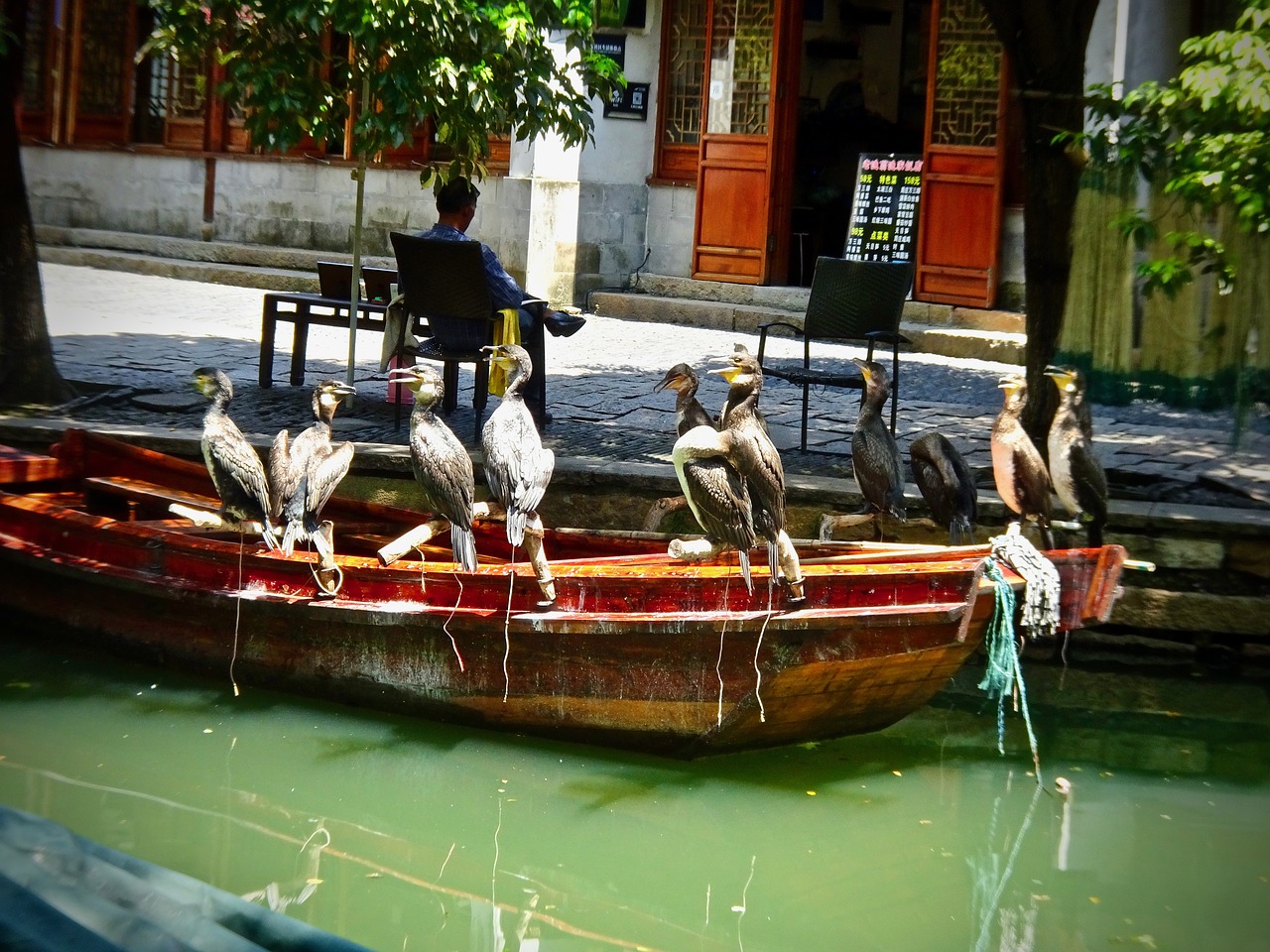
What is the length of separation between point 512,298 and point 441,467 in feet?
9.13

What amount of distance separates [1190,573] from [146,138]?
47.3 ft

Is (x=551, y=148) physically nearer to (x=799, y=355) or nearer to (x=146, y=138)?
(x=799, y=355)

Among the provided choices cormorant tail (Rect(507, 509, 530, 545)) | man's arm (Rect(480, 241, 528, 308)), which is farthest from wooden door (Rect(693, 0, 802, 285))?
cormorant tail (Rect(507, 509, 530, 545))

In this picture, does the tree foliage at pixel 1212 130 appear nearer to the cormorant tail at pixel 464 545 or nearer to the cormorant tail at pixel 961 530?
the cormorant tail at pixel 961 530

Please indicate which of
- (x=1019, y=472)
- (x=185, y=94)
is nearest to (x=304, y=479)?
(x=1019, y=472)

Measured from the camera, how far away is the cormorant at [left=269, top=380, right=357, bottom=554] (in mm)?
6305

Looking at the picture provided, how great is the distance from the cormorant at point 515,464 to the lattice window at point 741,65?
357 inches

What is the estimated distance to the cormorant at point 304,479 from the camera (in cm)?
630

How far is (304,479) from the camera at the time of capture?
20.8 ft

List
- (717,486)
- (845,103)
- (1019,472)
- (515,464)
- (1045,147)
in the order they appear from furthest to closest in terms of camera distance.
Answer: (845,103) < (1045,147) < (1019,472) < (515,464) < (717,486)

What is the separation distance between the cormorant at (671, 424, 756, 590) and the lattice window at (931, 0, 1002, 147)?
849 centimetres

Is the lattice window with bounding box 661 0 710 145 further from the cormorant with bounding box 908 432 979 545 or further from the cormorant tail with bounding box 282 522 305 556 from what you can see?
the cormorant tail with bounding box 282 522 305 556

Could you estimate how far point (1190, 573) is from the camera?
7.45m

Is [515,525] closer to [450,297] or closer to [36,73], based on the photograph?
[450,297]
